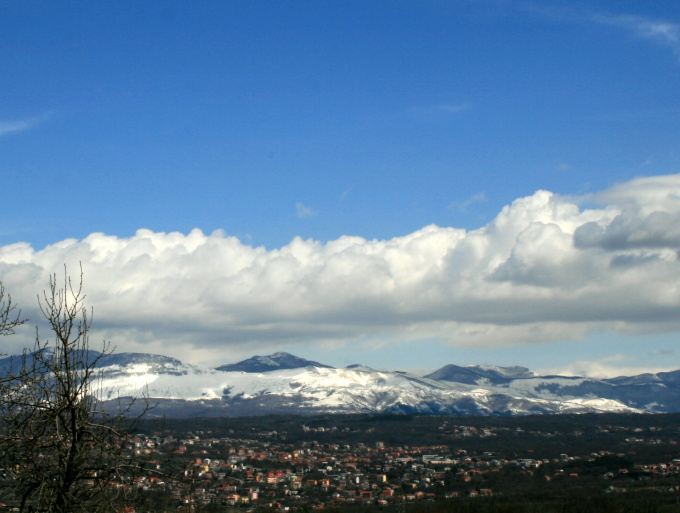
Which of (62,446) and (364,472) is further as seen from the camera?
(364,472)

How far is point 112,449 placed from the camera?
12445mm

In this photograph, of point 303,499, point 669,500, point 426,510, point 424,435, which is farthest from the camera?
point 424,435

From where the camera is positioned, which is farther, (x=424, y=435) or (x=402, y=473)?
(x=424, y=435)

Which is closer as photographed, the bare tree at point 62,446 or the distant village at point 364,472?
the bare tree at point 62,446

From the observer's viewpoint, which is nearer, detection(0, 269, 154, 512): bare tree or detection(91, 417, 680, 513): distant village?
detection(0, 269, 154, 512): bare tree

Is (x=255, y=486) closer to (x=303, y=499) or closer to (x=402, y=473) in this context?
(x=303, y=499)

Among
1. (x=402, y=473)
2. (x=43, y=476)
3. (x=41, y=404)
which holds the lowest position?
(x=402, y=473)

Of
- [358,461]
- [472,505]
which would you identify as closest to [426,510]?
[472,505]

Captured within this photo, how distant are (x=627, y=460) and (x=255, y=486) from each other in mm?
57150

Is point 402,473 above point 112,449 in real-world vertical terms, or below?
below

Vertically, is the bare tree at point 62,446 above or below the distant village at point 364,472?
above

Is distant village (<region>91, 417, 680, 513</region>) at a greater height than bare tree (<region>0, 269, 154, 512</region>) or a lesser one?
lesser

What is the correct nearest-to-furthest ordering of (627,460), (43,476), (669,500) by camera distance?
(43,476) → (669,500) → (627,460)

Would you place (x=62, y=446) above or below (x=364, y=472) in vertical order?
above
